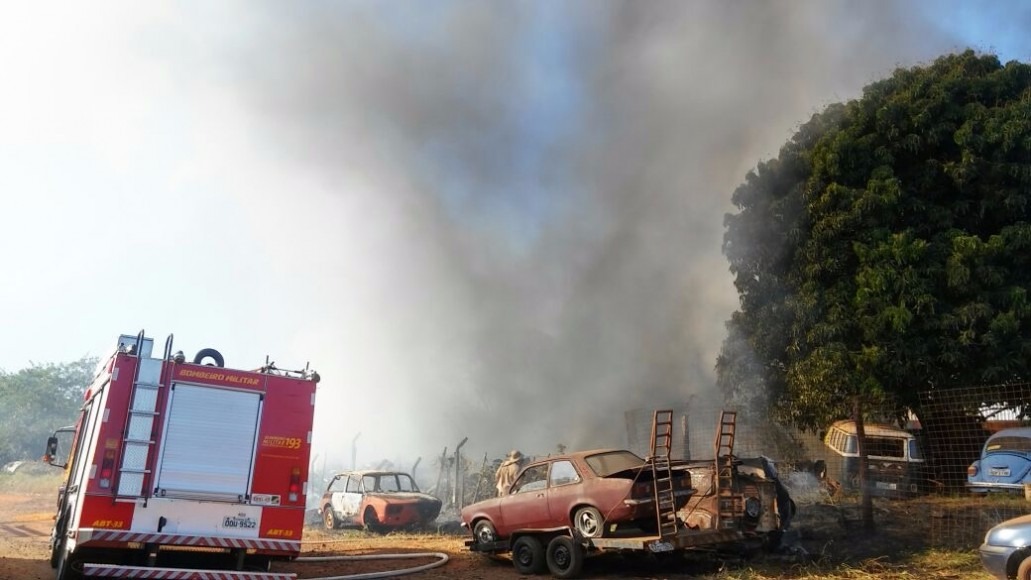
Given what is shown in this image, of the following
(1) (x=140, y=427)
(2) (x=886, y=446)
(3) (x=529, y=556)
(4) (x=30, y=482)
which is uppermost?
(2) (x=886, y=446)

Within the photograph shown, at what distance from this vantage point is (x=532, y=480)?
9.54 meters

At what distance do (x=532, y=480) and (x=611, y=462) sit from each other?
1.26 metres

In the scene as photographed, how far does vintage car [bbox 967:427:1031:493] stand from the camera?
38.8ft

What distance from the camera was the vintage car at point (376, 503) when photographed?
1480 centimetres

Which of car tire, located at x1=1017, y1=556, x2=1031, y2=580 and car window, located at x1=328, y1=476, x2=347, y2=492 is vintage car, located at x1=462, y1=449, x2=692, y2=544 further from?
car window, located at x1=328, y1=476, x2=347, y2=492

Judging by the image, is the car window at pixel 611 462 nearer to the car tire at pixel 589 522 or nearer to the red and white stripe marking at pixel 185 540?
the car tire at pixel 589 522

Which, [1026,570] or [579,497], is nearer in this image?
[1026,570]

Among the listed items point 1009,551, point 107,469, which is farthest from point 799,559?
point 107,469

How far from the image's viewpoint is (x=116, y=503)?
6.56 metres

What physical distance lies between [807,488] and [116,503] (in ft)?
36.7

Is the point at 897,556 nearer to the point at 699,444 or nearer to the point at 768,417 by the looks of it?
the point at 768,417

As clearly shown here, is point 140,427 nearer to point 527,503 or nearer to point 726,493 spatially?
point 527,503

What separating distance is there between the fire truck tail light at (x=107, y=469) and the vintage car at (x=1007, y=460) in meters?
12.5

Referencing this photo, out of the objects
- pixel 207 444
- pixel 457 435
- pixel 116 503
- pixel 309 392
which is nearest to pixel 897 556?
pixel 309 392
